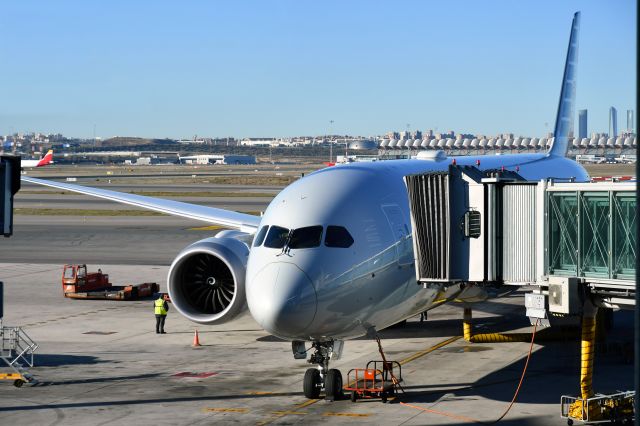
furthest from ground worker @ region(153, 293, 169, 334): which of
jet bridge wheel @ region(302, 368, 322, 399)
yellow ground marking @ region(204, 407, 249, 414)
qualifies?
yellow ground marking @ region(204, 407, 249, 414)

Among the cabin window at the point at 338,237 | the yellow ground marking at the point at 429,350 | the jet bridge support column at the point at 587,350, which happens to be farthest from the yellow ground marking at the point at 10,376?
the jet bridge support column at the point at 587,350

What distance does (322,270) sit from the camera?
21.3m

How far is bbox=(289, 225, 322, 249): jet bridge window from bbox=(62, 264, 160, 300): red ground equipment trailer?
19628 mm

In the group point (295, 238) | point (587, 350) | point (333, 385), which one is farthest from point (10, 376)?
point (587, 350)

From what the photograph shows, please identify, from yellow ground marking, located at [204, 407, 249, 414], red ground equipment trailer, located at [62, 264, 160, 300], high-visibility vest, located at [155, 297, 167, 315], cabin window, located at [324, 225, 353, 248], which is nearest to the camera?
cabin window, located at [324, 225, 353, 248]

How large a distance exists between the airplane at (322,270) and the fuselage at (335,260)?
1.0 inches

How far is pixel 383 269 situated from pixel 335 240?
146 centimetres

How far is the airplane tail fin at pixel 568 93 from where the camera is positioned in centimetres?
4423

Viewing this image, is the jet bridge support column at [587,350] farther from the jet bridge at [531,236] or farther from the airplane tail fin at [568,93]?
the airplane tail fin at [568,93]

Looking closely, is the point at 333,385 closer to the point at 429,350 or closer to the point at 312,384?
the point at 312,384

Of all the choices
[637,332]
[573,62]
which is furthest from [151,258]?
[637,332]

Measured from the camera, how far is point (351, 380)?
25641mm

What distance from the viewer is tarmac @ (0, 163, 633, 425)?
72.7ft

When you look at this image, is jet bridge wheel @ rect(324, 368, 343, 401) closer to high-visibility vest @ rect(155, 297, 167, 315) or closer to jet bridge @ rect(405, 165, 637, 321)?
jet bridge @ rect(405, 165, 637, 321)
